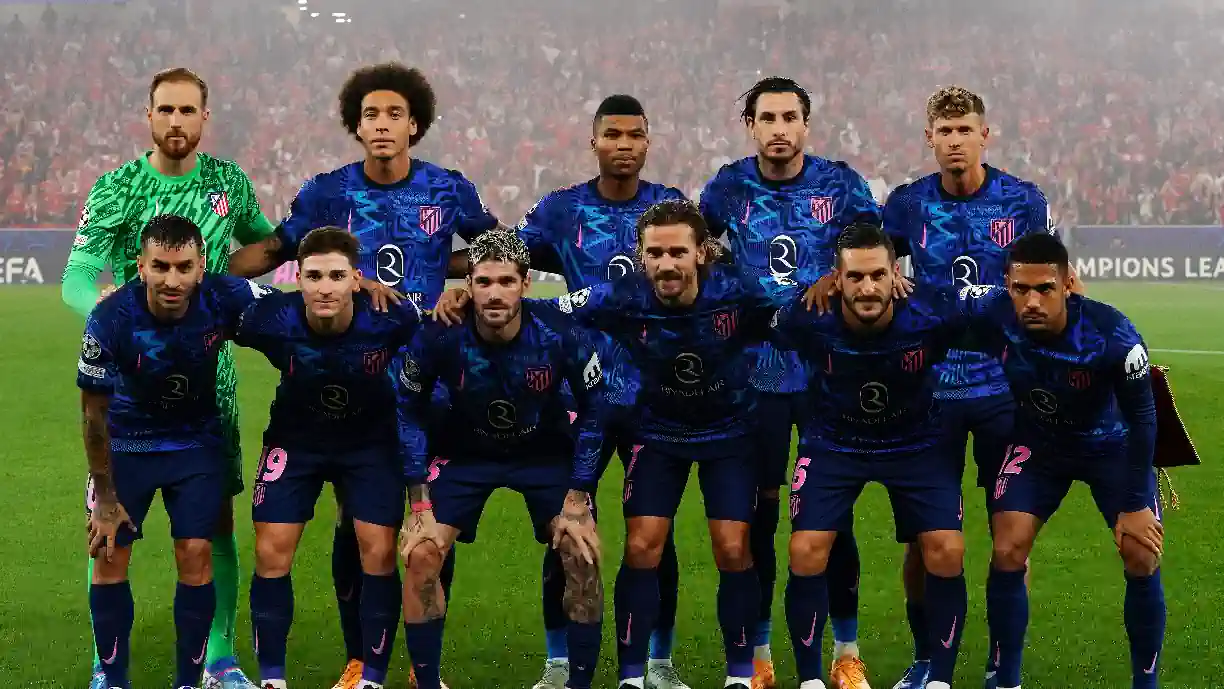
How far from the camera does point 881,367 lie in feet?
16.4

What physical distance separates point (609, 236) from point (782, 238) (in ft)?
2.18

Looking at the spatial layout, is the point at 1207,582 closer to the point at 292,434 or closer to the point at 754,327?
the point at 754,327

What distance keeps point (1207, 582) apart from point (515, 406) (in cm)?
390

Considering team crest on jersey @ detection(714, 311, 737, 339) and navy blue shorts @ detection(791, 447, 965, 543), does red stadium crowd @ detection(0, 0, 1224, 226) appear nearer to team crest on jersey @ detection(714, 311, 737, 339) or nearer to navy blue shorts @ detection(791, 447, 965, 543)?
A: team crest on jersey @ detection(714, 311, 737, 339)

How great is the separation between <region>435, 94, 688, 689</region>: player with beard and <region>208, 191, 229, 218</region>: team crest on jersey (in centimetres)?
117

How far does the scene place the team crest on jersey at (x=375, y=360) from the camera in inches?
200

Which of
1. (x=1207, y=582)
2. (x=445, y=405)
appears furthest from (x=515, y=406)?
(x=1207, y=582)

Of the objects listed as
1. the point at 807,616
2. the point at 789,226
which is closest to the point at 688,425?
the point at 807,616

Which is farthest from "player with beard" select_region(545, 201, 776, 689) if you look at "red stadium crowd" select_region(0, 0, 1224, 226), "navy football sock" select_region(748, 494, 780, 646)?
"red stadium crowd" select_region(0, 0, 1224, 226)

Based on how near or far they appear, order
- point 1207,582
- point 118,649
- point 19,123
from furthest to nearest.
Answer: point 19,123 → point 1207,582 → point 118,649

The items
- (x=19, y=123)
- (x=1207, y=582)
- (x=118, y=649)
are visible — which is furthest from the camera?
(x=19, y=123)

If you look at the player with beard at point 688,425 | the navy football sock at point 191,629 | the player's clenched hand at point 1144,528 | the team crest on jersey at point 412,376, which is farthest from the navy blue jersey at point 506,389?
the player's clenched hand at point 1144,528

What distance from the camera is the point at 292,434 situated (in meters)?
5.16

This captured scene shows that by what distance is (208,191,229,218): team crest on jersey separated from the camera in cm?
562
